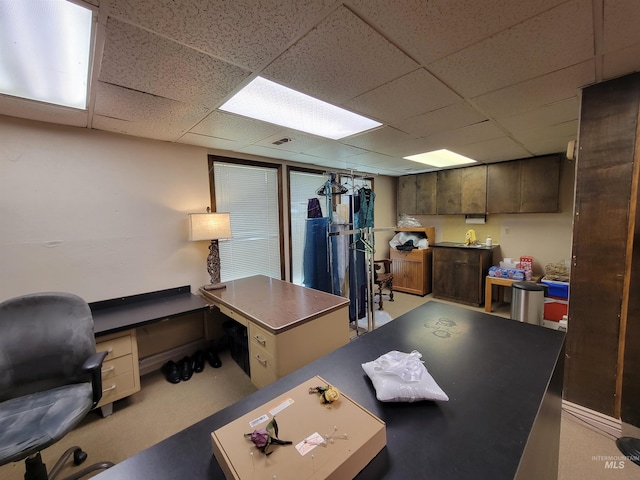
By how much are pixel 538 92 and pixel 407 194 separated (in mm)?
3472

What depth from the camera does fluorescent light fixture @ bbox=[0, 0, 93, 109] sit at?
3.32 ft

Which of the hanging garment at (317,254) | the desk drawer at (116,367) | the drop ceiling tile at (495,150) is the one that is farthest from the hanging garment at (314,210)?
the desk drawer at (116,367)

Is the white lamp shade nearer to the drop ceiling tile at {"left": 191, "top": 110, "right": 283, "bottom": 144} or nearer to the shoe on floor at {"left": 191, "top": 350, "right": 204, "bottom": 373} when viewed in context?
the drop ceiling tile at {"left": 191, "top": 110, "right": 283, "bottom": 144}

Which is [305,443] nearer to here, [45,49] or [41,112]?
[45,49]

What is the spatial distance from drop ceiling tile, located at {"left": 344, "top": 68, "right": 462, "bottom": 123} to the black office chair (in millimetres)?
2280

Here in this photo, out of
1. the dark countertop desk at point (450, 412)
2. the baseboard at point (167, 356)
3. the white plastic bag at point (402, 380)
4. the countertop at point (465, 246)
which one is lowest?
the baseboard at point (167, 356)

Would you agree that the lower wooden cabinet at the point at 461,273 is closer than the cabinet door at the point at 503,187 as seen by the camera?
No

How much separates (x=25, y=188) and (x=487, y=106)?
137 inches

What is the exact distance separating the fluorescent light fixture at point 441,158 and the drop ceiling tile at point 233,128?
6.67 ft

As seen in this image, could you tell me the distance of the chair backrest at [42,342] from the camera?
151 centimetres

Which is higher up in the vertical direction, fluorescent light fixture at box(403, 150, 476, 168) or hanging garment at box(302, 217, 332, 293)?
fluorescent light fixture at box(403, 150, 476, 168)

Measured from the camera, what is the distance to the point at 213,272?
9.34 ft

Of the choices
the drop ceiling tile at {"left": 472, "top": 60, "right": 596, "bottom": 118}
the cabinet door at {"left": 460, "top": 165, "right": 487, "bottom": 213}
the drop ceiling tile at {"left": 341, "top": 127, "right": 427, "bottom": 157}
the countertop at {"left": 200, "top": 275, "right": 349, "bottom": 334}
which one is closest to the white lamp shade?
the countertop at {"left": 200, "top": 275, "right": 349, "bottom": 334}

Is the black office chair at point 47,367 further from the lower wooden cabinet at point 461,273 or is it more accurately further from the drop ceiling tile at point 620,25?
the lower wooden cabinet at point 461,273
